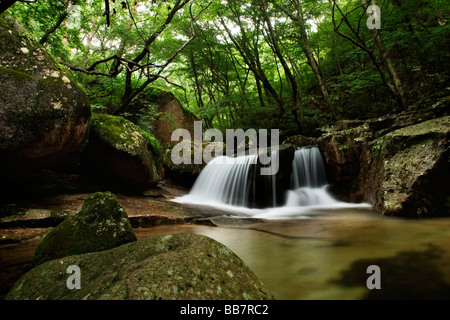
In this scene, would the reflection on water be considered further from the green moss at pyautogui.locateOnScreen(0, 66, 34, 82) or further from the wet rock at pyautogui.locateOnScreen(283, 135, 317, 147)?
the wet rock at pyautogui.locateOnScreen(283, 135, 317, 147)

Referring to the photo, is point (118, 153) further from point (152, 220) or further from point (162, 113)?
point (162, 113)

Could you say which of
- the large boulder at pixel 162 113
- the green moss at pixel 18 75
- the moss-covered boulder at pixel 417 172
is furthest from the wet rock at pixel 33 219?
the moss-covered boulder at pixel 417 172

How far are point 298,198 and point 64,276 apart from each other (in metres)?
7.59

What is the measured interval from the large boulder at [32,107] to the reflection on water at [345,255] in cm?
243

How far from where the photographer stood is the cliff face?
4.59 m

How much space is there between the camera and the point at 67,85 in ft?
15.4

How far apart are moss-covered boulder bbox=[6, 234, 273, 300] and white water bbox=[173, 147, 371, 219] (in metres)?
5.77

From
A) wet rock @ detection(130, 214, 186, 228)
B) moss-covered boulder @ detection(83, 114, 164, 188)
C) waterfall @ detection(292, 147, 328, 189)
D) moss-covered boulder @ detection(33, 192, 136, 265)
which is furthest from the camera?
waterfall @ detection(292, 147, 328, 189)

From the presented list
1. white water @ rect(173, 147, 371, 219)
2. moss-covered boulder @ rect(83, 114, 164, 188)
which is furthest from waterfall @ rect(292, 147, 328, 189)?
moss-covered boulder @ rect(83, 114, 164, 188)

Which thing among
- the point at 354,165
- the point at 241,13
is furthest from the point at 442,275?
the point at 241,13

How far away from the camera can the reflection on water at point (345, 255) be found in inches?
83.6

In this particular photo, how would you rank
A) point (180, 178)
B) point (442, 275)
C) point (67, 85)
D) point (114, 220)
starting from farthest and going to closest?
point (180, 178) < point (67, 85) < point (114, 220) < point (442, 275)

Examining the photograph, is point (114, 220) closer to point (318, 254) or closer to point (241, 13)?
point (318, 254)

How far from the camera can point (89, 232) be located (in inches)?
101
